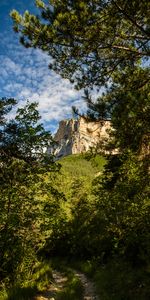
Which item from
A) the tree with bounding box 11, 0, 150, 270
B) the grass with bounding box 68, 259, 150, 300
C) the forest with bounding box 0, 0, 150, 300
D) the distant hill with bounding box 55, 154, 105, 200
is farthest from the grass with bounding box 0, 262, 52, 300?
the tree with bounding box 11, 0, 150, 270

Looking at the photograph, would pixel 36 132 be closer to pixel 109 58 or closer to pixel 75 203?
pixel 109 58

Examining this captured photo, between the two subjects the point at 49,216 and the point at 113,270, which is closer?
the point at 49,216

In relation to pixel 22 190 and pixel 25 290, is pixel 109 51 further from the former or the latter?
pixel 25 290

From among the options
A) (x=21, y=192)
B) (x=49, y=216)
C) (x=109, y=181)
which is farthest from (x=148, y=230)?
(x=109, y=181)

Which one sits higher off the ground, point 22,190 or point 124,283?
point 22,190

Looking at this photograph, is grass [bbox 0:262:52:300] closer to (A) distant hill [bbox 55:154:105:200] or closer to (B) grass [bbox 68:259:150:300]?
(B) grass [bbox 68:259:150:300]

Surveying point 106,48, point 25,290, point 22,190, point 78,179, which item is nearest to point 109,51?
point 106,48

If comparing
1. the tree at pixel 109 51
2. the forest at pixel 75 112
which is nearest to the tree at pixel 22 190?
the forest at pixel 75 112

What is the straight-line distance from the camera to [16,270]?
9.82 m

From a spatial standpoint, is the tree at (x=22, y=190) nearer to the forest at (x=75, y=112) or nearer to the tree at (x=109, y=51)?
the forest at (x=75, y=112)

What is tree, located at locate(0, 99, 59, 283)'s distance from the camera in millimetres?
9023

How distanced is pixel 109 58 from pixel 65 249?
24704 mm

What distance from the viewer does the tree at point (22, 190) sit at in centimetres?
902

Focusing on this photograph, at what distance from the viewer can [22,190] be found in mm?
9297
